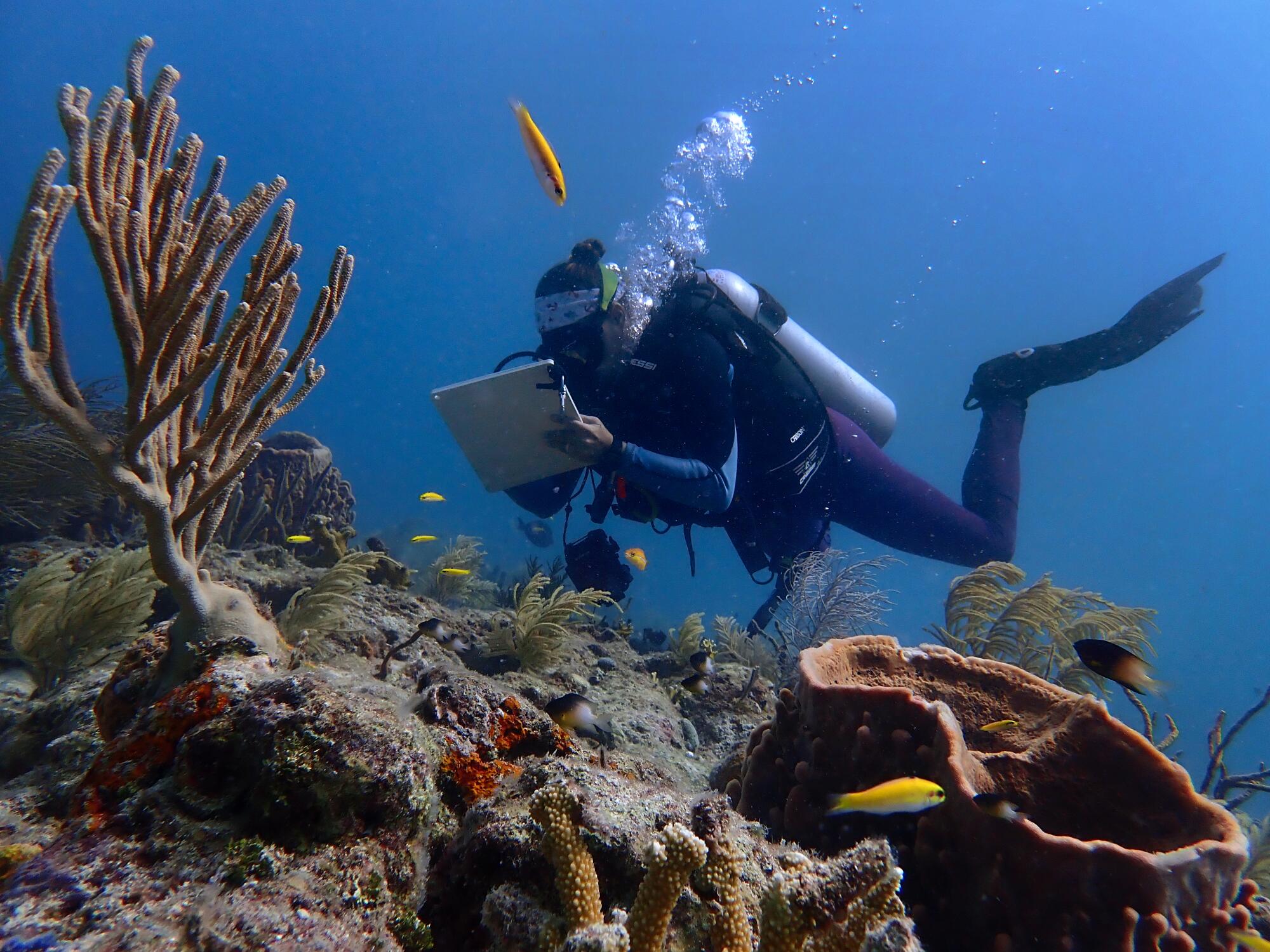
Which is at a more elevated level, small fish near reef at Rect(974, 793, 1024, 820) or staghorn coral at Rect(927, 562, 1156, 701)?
staghorn coral at Rect(927, 562, 1156, 701)

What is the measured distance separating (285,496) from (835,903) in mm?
8917

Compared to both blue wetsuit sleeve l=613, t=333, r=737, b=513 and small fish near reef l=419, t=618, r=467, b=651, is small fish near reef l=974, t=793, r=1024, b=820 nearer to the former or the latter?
small fish near reef l=419, t=618, r=467, b=651

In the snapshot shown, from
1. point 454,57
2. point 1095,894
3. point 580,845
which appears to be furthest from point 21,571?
point 454,57

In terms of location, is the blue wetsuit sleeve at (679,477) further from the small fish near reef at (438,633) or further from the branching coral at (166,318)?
the branching coral at (166,318)

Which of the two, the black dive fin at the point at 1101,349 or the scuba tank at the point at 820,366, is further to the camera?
the black dive fin at the point at 1101,349

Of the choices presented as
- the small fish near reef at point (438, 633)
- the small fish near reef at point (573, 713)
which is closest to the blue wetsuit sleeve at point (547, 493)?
the small fish near reef at point (438, 633)

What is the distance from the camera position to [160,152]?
2375mm

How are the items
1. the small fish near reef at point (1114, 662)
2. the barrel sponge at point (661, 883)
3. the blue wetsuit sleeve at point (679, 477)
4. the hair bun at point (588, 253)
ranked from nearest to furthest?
the barrel sponge at point (661, 883) < the small fish near reef at point (1114, 662) < the blue wetsuit sleeve at point (679, 477) < the hair bun at point (588, 253)

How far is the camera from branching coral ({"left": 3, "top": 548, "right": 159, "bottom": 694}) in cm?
364

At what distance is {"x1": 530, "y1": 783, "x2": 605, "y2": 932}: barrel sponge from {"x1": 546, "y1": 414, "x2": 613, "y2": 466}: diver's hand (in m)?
3.97

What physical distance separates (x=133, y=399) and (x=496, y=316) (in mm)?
127322

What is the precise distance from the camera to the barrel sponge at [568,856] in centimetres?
133

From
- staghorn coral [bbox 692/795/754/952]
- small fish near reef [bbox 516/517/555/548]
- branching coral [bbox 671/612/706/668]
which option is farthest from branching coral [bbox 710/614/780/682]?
small fish near reef [bbox 516/517/555/548]

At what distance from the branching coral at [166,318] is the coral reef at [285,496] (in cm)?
487
